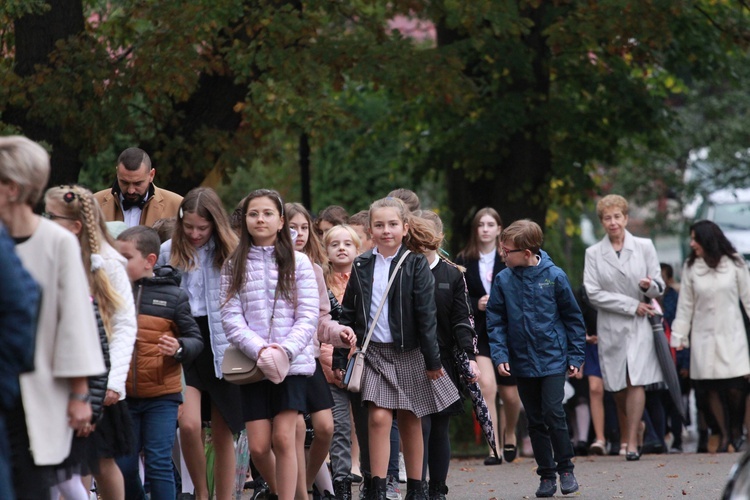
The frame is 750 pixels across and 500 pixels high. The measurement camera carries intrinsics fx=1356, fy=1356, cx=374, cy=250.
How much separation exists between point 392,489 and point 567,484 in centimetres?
A: 124

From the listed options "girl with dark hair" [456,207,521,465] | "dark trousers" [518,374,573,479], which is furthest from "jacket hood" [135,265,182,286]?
"girl with dark hair" [456,207,521,465]

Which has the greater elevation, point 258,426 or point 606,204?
point 606,204

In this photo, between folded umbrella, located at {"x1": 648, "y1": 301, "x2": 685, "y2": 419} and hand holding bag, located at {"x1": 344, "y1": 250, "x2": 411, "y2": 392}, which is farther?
folded umbrella, located at {"x1": 648, "y1": 301, "x2": 685, "y2": 419}

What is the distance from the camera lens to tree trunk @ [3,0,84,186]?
12.2 meters

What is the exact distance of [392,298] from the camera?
27.9 feet

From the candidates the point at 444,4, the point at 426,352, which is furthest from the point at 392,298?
the point at 444,4

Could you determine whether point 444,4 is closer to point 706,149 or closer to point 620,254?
point 620,254

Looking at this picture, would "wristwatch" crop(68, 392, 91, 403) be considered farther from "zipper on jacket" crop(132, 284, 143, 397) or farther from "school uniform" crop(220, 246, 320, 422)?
"school uniform" crop(220, 246, 320, 422)

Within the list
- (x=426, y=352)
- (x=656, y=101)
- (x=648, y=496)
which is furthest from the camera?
(x=656, y=101)

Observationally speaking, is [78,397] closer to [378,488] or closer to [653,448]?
[378,488]

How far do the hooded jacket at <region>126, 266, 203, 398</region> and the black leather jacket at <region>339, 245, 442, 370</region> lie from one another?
1.30m

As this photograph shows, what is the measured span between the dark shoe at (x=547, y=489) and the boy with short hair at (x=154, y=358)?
123 inches

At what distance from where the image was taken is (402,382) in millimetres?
8547

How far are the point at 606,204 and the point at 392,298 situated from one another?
442 centimetres
